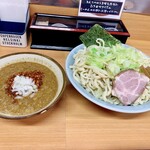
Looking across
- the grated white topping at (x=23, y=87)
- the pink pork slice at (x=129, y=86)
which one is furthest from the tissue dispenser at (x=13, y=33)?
the pink pork slice at (x=129, y=86)

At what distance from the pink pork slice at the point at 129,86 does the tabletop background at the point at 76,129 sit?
0.10 meters

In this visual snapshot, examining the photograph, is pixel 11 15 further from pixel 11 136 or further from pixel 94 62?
pixel 11 136

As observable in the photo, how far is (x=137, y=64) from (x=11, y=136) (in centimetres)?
59

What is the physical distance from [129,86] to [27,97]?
397 millimetres

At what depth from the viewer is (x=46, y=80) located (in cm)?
76

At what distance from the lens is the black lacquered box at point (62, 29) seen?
945 mm

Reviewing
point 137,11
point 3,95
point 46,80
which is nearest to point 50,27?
point 46,80

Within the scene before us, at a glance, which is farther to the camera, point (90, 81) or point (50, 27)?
point (50, 27)

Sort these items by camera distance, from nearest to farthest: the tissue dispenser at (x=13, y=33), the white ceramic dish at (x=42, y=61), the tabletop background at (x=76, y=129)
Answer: the tabletop background at (x=76, y=129)
the white ceramic dish at (x=42, y=61)
the tissue dispenser at (x=13, y=33)

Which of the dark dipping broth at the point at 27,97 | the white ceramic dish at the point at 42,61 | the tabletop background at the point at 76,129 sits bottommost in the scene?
the tabletop background at the point at 76,129

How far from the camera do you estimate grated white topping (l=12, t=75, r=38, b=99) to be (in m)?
0.70

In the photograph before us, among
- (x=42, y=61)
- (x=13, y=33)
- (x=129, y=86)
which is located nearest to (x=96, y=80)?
(x=129, y=86)

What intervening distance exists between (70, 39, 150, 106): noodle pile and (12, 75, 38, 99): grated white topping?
180 mm

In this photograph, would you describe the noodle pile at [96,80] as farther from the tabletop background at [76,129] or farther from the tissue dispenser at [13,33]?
the tissue dispenser at [13,33]
